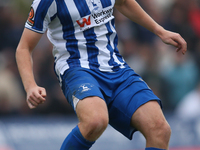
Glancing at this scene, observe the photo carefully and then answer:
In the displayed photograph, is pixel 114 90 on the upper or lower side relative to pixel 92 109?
lower

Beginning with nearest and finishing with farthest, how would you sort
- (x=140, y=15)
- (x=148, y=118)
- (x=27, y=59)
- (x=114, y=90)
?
1. (x=148, y=118)
2. (x=27, y=59)
3. (x=114, y=90)
4. (x=140, y=15)

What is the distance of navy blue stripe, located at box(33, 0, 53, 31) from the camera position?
300 centimetres

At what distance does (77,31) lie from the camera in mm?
3168

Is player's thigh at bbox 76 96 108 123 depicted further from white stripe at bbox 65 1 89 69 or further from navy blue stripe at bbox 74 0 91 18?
navy blue stripe at bbox 74 0 91 18

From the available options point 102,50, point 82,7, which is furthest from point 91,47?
point 82,7

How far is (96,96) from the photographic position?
2848 mm

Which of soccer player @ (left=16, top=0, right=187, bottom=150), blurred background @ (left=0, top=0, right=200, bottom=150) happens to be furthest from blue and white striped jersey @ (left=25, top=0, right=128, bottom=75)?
blurred background @ (left=0, top=0, right=200, bottom=150)

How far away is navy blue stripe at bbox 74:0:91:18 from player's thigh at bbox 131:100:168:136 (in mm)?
939

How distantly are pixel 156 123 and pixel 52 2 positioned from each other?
130 centimetres

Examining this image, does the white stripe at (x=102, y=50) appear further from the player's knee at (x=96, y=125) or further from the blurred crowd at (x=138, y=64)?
the blurred crowd at (x=138, y=64)

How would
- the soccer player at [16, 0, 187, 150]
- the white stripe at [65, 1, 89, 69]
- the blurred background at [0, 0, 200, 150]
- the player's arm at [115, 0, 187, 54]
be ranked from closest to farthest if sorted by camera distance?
the soccer player at [16, 0, 187, 150] → the white stripe at [65, 1, 89, 69] → the player's arm at [115, 0, 187, 54] → the blurred background at [0, 0, 200, 150]

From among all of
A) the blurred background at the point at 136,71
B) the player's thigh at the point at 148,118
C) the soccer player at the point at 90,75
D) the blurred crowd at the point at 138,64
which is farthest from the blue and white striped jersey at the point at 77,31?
the blurred crowd at the point at 138,64

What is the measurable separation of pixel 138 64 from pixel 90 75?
467 cm

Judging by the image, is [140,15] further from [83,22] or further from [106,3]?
[83,22]
